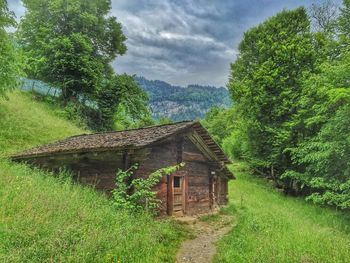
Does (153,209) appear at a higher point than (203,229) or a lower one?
higher

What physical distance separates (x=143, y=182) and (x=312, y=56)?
733 inches

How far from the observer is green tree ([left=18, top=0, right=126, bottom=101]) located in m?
32.8

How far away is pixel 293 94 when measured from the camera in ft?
80.9

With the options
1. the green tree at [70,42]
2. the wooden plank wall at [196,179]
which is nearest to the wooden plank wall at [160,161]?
the wooden plank wall at [196,179]

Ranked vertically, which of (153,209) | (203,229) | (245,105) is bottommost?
(203,229)

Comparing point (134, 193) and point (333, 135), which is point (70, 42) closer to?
point (134, 193)

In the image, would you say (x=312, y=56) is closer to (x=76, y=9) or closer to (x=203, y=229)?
(x=203, y=229)

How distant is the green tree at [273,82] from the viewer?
82.8ft

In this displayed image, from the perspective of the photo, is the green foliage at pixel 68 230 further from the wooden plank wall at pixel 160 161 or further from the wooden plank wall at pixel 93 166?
the wooden plank wall at pixel 93 166

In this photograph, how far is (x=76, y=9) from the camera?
114 ft

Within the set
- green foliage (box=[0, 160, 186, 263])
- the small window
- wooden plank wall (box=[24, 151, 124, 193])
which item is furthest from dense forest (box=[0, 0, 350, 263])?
the small window

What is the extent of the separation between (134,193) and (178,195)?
421 centimetres

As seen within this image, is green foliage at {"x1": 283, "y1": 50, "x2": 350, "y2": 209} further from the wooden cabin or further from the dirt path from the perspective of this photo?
the dirt path

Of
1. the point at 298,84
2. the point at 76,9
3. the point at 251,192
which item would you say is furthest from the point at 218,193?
the point at 76,9
